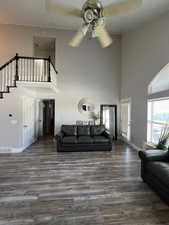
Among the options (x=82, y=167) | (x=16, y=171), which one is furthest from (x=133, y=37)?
(x=16, y=171)

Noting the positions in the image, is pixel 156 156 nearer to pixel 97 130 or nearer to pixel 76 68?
pixel 97 130

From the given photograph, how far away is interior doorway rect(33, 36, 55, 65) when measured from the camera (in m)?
8.42

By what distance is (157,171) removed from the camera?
2904 mm

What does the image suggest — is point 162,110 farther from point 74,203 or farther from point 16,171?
point 16,171

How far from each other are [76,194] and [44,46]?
345 inches

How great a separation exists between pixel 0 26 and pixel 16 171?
7100 mm

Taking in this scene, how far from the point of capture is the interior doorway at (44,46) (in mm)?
8422

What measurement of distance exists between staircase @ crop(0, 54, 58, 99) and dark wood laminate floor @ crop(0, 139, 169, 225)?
9.08 feet

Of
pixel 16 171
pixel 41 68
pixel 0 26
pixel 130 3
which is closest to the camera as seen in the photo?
pixel 130 3

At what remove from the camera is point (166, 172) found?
8.93 ft

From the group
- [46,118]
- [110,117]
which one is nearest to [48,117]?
[46,118]

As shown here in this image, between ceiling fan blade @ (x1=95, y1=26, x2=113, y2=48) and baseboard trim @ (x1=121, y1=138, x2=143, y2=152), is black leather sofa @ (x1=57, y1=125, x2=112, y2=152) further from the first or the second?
ceiling fan blade @ (x1=95, y1=26, x2=113, y2=48)

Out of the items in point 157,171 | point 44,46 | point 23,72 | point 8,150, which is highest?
point 44,46

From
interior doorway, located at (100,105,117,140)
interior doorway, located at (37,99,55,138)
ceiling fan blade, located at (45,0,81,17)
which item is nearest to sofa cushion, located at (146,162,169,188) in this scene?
ceiling fan blade, located at (45,0,81,17)
